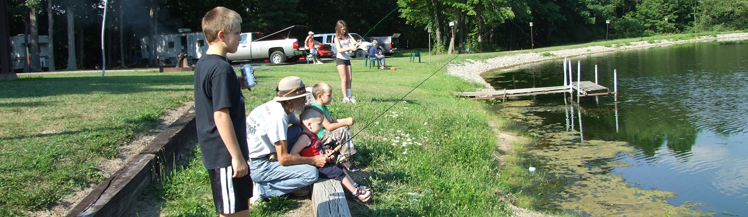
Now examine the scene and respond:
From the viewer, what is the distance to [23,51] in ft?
100

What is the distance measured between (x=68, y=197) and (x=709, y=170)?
8.43 meters

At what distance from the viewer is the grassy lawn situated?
513cm

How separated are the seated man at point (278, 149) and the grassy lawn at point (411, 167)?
0.62ft

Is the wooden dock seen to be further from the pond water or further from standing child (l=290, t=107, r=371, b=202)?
standing child (l=290, t=107, r=371, b=202)

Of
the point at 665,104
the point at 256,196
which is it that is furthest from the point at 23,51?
the point at 256,196

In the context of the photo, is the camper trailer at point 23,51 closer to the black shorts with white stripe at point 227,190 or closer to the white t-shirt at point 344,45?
the white t-shirt at point 344,45

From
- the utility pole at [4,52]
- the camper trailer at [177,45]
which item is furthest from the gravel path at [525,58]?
the utility pole at [4,52]

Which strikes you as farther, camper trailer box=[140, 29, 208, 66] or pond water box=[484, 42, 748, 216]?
camper trailer box=[140, 29, 208, 66]

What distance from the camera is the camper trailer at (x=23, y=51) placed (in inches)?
1185

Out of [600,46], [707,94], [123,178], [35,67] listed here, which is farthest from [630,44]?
[123,178]

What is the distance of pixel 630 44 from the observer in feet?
156

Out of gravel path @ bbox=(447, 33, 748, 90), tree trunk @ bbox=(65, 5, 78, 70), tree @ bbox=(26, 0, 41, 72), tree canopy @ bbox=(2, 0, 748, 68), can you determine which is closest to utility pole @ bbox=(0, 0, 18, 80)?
tree canopy @ bbox=(2, 0, 748, 68)

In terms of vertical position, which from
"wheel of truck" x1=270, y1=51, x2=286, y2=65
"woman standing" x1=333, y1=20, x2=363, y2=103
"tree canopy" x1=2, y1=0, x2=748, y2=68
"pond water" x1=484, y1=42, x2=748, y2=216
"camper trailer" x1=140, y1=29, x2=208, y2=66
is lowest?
"pond water" x1=484, y1=42, x2=748, y2=216

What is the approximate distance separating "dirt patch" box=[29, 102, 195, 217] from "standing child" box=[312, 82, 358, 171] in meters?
1.90
